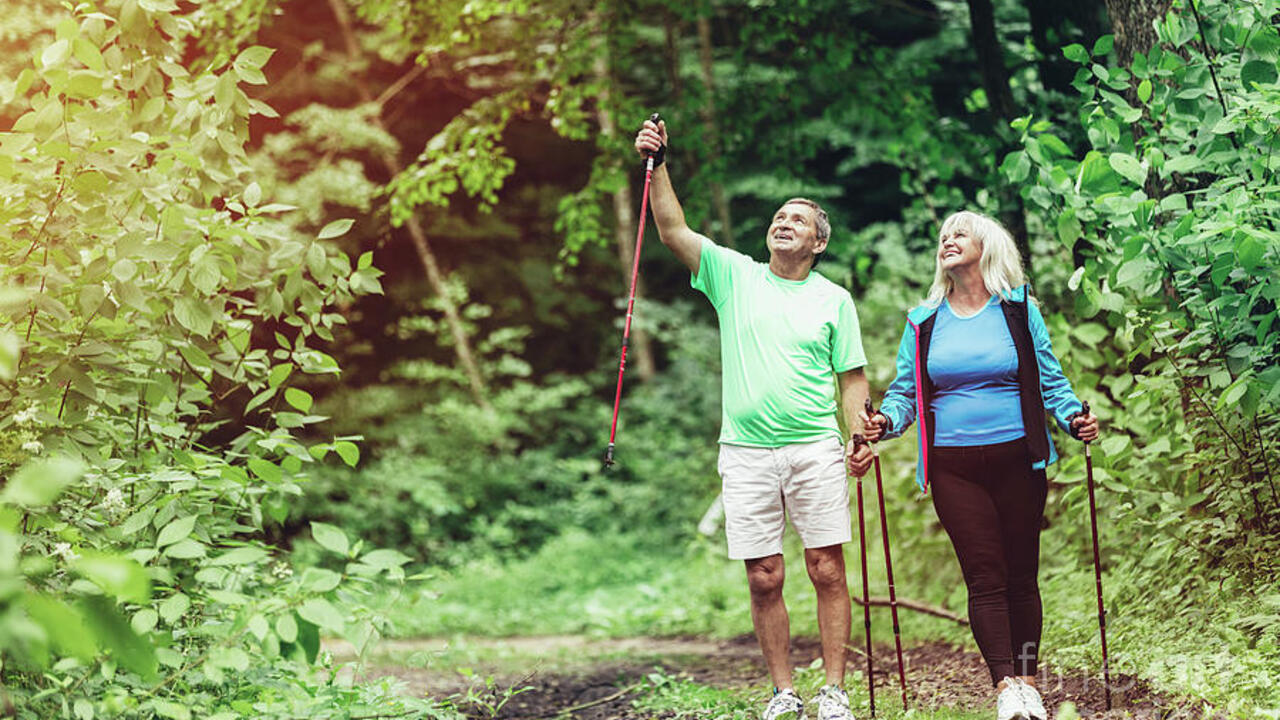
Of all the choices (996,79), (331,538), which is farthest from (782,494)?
(996,79)

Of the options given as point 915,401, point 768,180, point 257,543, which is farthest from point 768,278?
point 768,180

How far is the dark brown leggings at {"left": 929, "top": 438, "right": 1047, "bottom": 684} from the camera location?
3906 millimetres

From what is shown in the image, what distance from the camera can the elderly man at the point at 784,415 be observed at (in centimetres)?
419

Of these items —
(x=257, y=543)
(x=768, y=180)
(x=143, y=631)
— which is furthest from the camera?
(x=768, y=180)

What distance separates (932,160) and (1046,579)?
2.93m

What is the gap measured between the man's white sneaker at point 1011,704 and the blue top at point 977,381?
0.81 m

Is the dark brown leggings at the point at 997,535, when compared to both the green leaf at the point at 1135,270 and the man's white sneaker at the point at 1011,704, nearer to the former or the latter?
the man's white sneaker at the point at 1011,704

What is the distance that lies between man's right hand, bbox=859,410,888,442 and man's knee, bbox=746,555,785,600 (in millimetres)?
586

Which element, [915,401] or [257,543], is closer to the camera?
[257,543]

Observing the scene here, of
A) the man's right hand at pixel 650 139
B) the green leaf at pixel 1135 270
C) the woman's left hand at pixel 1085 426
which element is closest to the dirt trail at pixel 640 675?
the woman's left hand at pixel 1085 426

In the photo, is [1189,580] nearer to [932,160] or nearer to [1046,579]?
[1046,579]

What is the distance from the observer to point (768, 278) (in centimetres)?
435

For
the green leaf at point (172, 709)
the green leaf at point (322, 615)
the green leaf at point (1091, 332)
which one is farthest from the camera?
the green leaf at point (1091, 332)

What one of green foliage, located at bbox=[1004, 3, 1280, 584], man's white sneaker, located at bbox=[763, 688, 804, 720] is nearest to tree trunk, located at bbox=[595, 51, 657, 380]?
green foliage, located at bbox=[1004, 3, 1280, 584]
